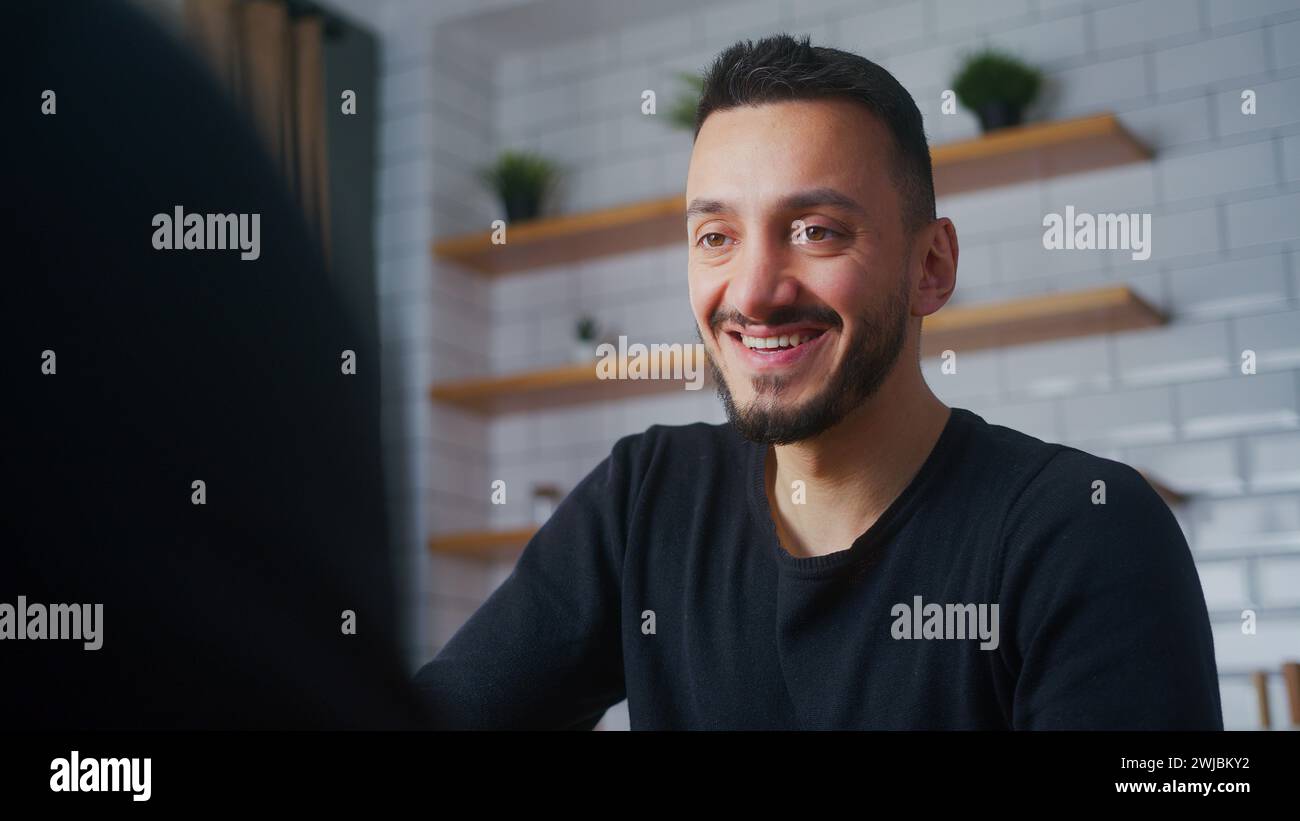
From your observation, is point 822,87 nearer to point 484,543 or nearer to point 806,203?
point 806,203

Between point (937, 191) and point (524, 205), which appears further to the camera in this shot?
point (524, 205)

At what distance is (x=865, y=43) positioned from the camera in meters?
1.78

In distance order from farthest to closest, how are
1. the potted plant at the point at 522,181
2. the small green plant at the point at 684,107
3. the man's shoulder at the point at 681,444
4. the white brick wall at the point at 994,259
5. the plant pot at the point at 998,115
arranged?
1. the potted plant at the point at 522,181
2. the small green plant at the point at 684,107
3. the plant pot at the point at 998,115
4. the white brick wall at the point at 994,259
5. the man's shoulder at the point at 681,444

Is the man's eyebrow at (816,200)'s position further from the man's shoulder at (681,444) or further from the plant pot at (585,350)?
the plant pot at (585,350)

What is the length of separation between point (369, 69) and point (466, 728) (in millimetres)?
1725

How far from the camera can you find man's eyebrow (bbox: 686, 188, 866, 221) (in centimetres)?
72

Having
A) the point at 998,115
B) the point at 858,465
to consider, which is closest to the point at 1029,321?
the point at 998,115

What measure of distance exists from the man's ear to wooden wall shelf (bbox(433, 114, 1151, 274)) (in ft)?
1.86

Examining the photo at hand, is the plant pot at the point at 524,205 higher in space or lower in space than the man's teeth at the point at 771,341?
higher

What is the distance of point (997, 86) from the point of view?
186 cm

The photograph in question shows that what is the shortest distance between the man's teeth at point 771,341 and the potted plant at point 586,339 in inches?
59.1

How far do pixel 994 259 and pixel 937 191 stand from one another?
0.16 metres

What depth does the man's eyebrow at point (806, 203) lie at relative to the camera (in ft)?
2.36

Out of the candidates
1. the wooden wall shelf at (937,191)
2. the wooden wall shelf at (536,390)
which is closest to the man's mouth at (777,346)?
the wooden wall shelf at (937,191)
